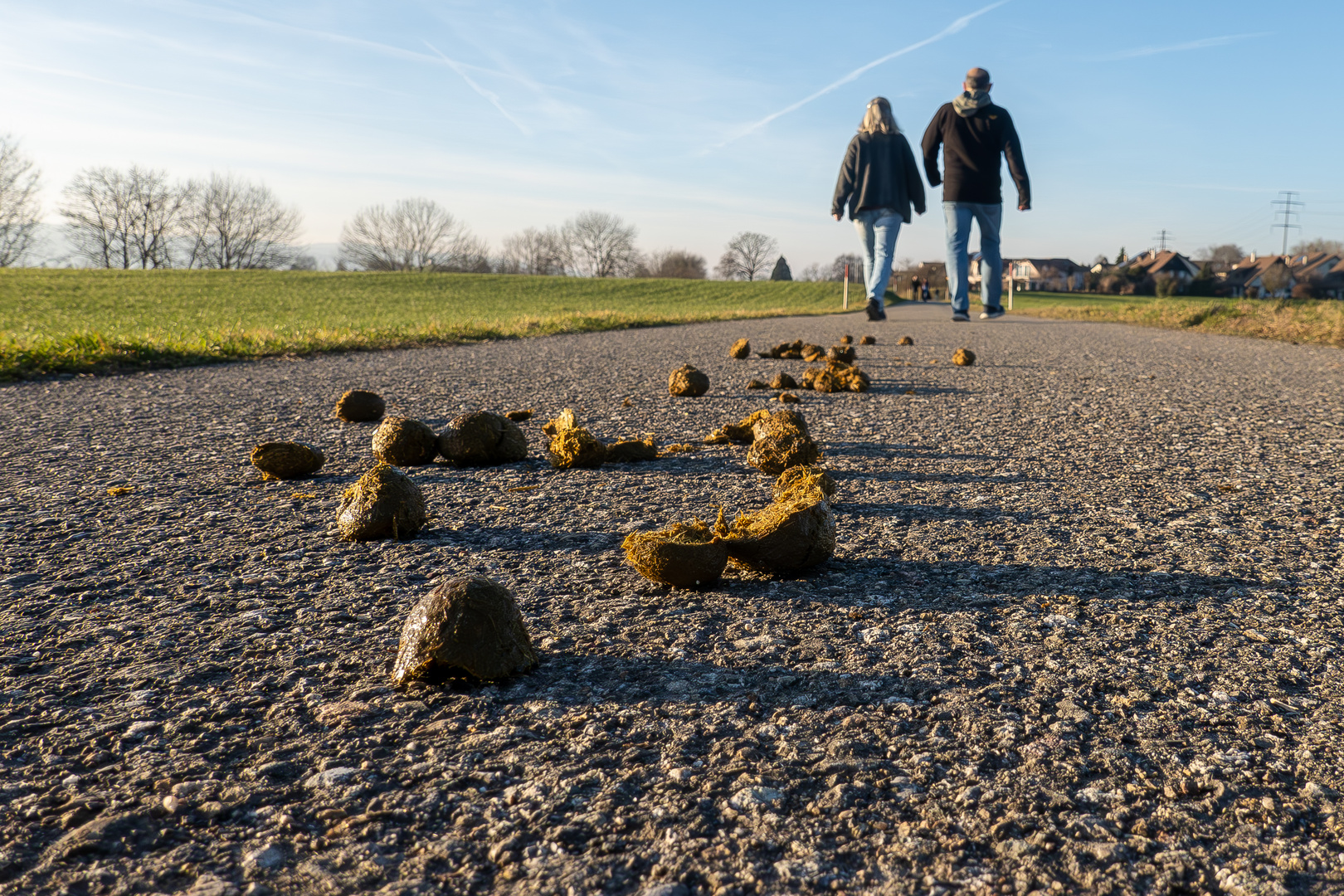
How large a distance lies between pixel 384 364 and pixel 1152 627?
6.86 m

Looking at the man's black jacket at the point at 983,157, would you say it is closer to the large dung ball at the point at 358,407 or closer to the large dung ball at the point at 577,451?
the large dung ball at the point at 358,407

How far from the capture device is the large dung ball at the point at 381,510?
7.89ft

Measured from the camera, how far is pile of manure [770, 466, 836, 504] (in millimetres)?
2535

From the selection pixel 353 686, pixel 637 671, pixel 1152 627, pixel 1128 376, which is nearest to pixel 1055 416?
pixel 1128 376

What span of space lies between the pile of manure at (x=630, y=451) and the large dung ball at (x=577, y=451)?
4 cm

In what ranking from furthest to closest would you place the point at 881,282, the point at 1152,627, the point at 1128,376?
1. the point at 881,282
2. the point at 1128,376
3. the point at 1152,627

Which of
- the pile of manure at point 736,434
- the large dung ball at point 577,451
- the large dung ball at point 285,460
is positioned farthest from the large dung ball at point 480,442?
the pile of manure at point 736,434

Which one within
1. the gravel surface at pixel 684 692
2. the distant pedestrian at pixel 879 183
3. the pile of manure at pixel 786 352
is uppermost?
the distant pedestrian at pixel 879 183

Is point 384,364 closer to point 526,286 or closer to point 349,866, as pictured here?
point 349,866

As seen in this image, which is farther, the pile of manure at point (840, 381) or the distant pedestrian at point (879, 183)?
the distant pedestrian at point (879, 183)

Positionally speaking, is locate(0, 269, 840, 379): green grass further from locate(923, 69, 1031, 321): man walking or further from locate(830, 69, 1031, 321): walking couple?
locate(923, 69, 1031, 321): man walking

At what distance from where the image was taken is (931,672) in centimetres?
159

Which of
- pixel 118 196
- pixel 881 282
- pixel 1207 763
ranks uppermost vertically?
pixel 118 196

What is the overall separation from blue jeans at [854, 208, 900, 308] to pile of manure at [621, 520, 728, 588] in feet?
34.7
